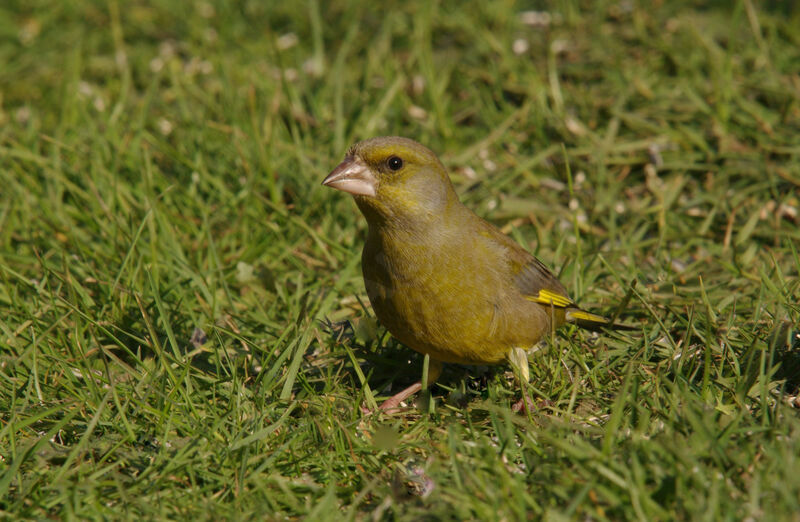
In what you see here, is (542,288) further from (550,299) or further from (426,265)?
(426,265)

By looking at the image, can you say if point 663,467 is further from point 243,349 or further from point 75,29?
point 75,29

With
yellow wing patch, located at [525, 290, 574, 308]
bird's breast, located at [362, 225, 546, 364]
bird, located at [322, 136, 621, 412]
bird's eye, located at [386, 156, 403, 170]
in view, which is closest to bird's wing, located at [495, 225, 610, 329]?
yellow wing patch, located at [525, 290, 574, 308]

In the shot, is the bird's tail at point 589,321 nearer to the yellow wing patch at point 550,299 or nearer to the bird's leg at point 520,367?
the yellow wing patch at point 550,299

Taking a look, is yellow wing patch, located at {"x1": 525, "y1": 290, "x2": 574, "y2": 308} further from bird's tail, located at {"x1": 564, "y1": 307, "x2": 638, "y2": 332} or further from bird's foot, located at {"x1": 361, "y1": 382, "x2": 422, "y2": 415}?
bird's foot, located at {"x1": 361, "y1": 382, "x2": 422, "y2": 415}

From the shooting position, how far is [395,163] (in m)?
4.24

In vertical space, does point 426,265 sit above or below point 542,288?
above

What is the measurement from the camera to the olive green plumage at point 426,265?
13.6 feet

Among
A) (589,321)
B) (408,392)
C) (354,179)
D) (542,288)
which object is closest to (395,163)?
(354,179)

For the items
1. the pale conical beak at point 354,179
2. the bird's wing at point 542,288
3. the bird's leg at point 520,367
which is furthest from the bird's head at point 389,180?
the bird's leg at point 520,367

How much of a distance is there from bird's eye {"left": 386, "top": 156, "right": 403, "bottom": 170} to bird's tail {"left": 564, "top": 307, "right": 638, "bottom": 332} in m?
1.32

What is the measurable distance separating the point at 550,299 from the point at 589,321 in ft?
1.08

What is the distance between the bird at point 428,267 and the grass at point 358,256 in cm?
33

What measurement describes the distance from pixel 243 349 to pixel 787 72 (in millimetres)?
4899

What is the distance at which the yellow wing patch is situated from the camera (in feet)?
14.9
